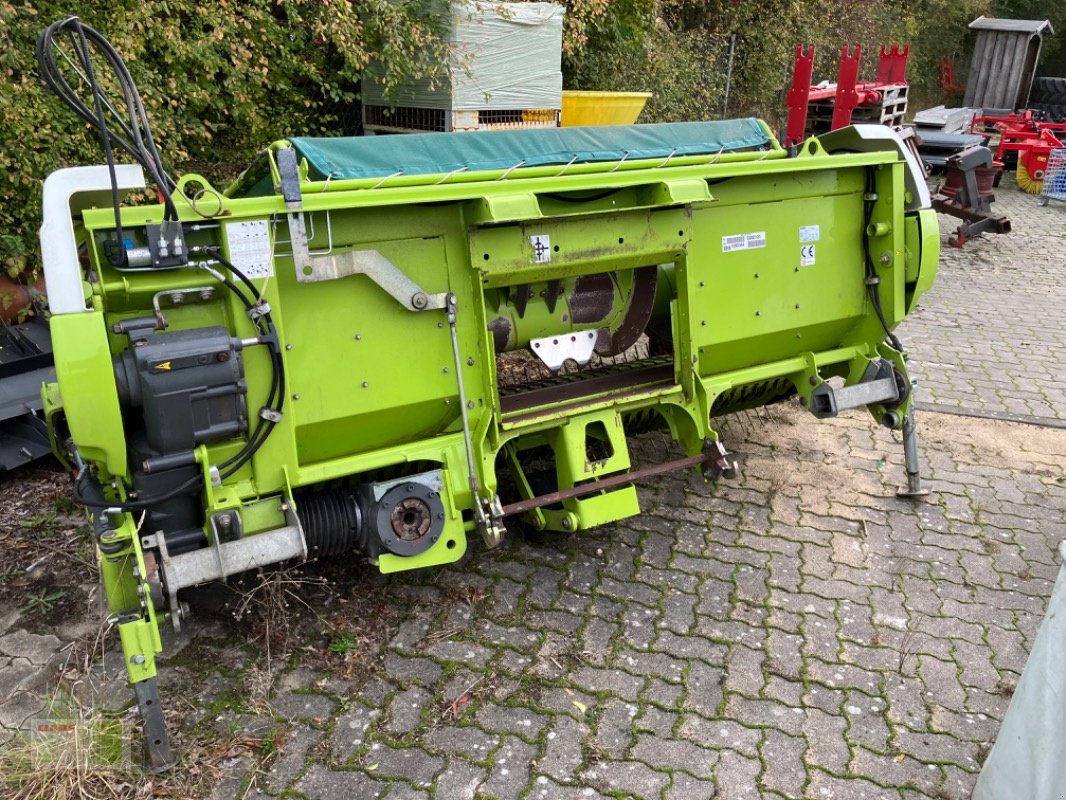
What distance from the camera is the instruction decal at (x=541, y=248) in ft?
9.73

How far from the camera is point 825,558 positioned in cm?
361

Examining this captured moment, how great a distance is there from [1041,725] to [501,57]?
16.1 ft

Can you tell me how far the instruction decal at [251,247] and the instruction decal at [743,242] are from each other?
1.84 metres

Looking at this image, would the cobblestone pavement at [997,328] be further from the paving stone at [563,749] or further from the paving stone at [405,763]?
the paving stone at [405,763]

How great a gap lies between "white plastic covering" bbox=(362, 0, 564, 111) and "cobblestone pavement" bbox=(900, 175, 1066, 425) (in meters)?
3.28

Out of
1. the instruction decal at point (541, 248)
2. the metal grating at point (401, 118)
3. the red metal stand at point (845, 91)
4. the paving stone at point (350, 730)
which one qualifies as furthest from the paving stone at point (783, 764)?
the red metal stand at point (845, 91)

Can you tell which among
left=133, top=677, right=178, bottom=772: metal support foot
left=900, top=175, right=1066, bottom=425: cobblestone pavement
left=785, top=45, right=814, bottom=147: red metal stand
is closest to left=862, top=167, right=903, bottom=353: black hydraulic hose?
left=900, top=175, right=1066, bottom=425: cobblestone pavement

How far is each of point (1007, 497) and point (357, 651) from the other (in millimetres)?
3184

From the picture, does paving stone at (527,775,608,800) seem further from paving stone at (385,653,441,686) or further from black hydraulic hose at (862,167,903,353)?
black hydraulic hose at (862,167,903,353)

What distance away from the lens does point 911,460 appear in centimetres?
399

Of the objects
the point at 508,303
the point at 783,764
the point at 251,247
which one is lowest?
the point at 783,764

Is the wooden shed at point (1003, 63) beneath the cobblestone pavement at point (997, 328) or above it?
above

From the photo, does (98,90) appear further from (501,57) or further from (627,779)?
(501,57)

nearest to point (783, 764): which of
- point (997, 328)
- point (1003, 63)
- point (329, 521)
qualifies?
point (329, 521)
